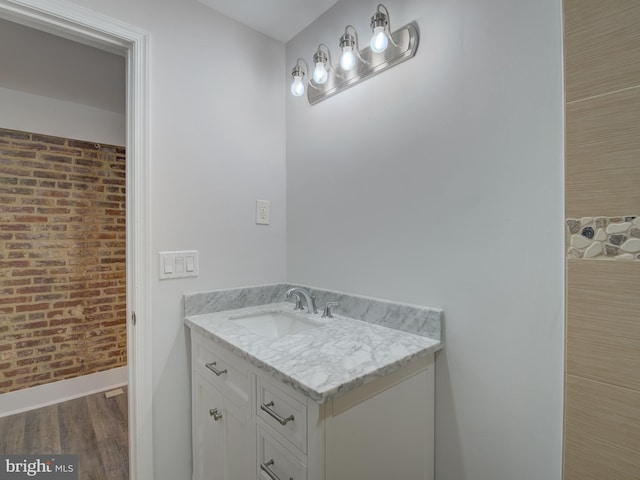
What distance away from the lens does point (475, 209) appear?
1017 mm

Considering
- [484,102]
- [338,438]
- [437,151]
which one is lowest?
[338,438]

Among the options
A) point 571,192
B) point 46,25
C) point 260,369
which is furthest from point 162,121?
point 571,192

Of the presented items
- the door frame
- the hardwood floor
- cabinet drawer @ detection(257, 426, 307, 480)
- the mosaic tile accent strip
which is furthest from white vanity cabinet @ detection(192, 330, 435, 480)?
the hardwood floor

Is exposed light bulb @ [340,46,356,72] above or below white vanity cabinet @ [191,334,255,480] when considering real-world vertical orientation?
above

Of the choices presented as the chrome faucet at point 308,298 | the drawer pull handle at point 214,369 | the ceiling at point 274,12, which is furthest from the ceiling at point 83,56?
the drawer pull handle at point 214,369

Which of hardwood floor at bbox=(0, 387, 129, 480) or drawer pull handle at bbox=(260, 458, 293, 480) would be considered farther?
hardwood floor at bbox=(0, 387, 129, 480)

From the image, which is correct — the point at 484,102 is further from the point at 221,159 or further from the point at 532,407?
the point at 221,159

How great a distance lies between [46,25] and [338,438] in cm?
176

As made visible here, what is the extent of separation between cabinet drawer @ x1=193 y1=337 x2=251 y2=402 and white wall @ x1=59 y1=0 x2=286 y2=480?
16 centimetres

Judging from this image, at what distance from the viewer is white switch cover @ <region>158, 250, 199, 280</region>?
1.37m

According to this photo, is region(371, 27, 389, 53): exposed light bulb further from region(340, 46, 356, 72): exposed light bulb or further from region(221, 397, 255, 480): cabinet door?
region(221, 397, 255, 480): cabinet door

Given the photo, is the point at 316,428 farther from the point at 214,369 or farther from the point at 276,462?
the point at 214,369

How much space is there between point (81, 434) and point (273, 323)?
157 cm

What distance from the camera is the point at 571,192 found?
778mm
